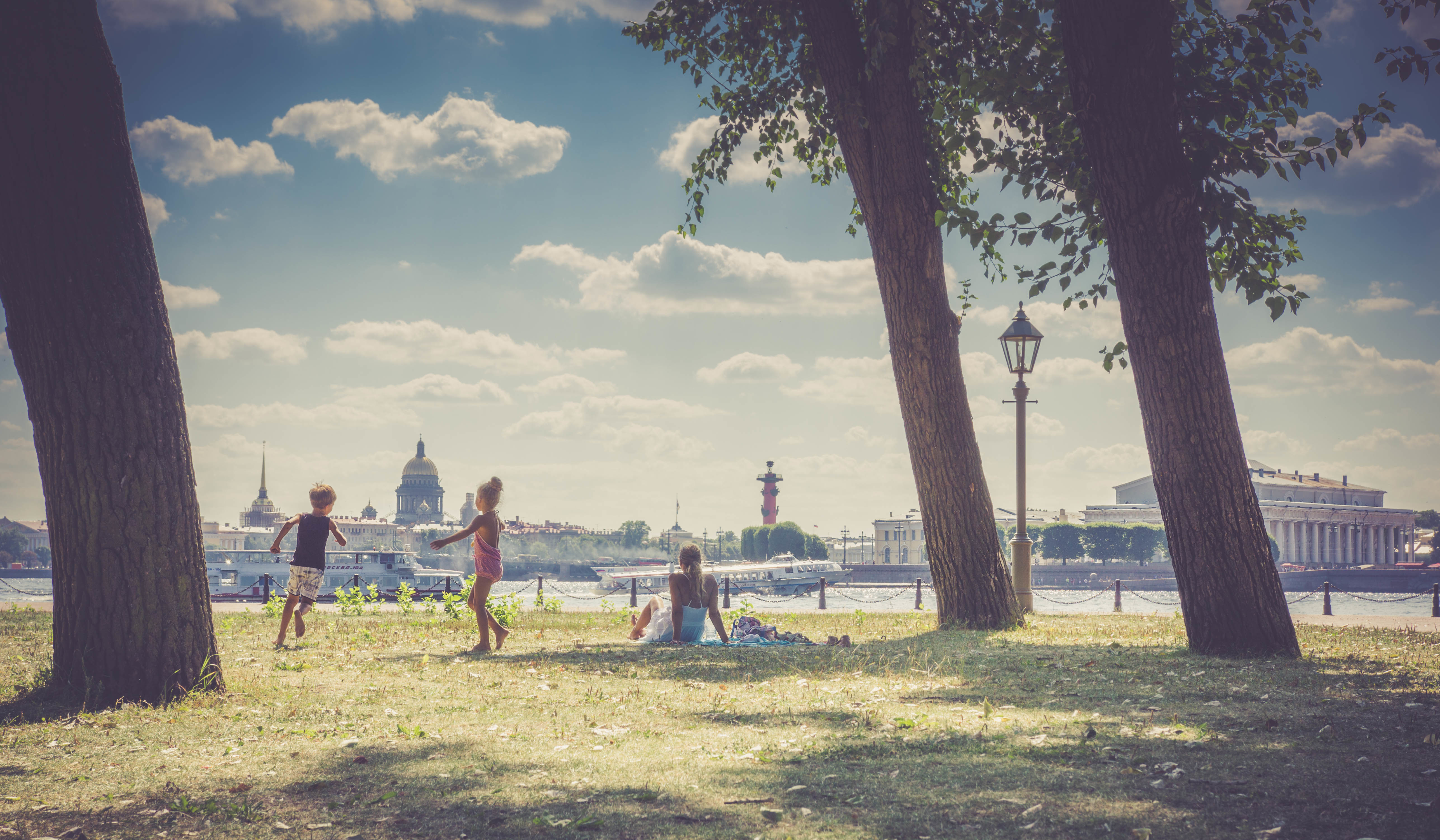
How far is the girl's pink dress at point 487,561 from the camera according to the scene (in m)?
8.95

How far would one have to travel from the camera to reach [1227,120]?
888 cm

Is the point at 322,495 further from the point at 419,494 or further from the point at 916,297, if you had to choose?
the point at 419,494

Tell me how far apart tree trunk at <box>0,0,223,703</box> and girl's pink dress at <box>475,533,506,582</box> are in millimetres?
3456

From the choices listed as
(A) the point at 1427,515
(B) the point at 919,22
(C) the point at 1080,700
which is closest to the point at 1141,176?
(B) the point at 919,22

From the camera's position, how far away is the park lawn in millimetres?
3289

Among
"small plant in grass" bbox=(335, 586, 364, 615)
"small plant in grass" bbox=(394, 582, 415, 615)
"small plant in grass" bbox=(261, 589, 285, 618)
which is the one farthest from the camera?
"small plant in grass" bbox=(335, 586, 364, 615)

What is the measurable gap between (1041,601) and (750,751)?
6327 cm

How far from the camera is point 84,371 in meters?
5.38

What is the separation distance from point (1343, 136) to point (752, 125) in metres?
6.94

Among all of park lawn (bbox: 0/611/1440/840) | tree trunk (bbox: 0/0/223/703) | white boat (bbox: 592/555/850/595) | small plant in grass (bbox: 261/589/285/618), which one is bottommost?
white boat (bbox: 592/555/850/595)

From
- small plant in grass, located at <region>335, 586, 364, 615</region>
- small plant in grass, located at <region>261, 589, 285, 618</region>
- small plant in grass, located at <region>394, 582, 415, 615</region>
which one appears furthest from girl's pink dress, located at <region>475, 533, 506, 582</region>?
small plant in grass, located at <region>335, 586, 364, 615</region>

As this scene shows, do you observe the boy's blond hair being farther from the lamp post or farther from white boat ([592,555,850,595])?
white boat ([592,555,850,595])

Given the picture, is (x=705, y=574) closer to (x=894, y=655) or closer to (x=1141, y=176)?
(x=894, y=655)

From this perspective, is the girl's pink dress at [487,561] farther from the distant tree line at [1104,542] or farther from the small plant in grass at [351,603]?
the distant tree line at [1104,542]
